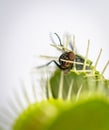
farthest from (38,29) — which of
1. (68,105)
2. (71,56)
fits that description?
(68,105)

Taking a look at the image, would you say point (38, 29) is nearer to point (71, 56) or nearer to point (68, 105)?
point (71, 56)

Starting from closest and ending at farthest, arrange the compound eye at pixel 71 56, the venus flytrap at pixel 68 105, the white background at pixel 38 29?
the venus flytrap at pixel 68 105 < the white background at pixel 38 29 < the compound eye at pixel 71 56

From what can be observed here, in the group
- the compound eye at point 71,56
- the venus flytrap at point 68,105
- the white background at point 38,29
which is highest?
the white background at point 38,29

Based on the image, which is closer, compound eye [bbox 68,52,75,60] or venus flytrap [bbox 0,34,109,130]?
venus flytrap [bbox 0,34,109,130]

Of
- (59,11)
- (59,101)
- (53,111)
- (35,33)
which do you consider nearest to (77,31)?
(59,11)

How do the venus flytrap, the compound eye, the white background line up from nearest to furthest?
the venus flytrap → the white background → the compound eye

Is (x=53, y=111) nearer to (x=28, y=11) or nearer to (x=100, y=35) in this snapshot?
(x=28, y=11)

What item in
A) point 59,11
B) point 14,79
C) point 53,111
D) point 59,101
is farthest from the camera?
point 59,11

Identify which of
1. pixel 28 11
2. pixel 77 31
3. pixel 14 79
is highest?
pixel 28 11
